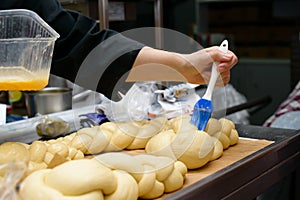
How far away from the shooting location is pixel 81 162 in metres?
0.59

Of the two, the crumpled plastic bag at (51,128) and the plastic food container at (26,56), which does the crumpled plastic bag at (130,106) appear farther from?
the plastic food container at (26,56)

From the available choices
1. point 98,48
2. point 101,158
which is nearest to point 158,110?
point 98,48

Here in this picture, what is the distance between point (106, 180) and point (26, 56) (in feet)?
1.26

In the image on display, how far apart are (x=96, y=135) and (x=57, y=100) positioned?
0.65m

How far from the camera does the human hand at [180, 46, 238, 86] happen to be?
0.94m

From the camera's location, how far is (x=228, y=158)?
894mm

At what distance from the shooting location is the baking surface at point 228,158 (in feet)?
2.60

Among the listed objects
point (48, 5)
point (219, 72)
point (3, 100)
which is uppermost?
point (48, 5)

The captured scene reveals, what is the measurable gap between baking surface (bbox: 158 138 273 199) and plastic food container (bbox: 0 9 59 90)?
0.34 meters

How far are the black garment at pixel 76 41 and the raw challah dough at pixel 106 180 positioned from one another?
39 centimetres

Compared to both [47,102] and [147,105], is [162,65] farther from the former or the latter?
[47,102]

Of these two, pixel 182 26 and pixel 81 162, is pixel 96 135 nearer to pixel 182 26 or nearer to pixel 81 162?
pixel 81 162

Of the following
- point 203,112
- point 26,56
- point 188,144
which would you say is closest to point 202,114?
point 203,112

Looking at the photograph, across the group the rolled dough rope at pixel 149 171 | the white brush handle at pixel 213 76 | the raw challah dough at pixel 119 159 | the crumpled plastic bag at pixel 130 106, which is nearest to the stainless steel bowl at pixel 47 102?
the crumpled plastic bag at pixel 130 106
